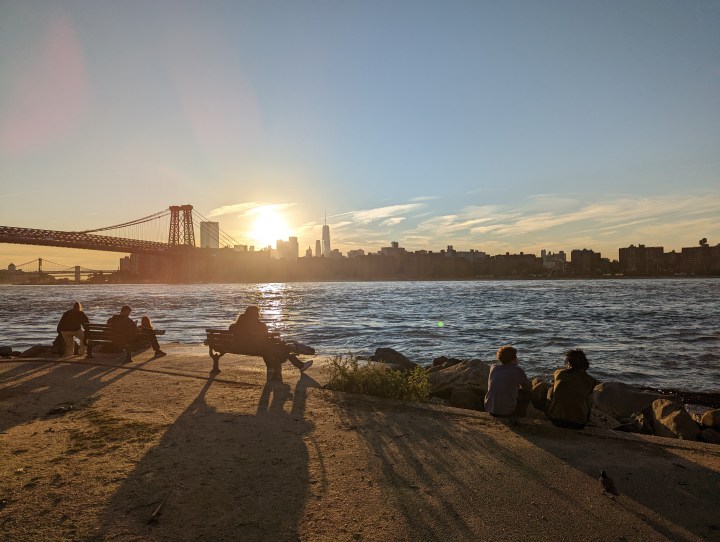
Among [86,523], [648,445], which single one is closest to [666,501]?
[648,445]

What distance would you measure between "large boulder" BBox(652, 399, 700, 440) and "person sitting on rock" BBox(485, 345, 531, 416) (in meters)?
2.63

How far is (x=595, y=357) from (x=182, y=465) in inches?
612

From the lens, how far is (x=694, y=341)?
20.9m

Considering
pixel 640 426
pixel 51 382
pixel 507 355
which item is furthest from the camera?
pixel 51 382

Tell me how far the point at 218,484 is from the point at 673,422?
21.4 feet

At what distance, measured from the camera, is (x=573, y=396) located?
5895 mm

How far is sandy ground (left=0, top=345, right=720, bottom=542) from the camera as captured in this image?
3754mm

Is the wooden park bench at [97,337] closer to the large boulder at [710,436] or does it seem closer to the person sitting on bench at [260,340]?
the person sitting on bench at [260,340]

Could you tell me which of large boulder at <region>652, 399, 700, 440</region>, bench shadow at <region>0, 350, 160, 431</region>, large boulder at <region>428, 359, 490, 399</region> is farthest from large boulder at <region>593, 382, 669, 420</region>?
bench shadow at <region>0, 350, 160, 431</region>

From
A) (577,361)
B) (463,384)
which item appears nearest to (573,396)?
(577,361)

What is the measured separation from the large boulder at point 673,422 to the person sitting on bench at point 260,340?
617 cm

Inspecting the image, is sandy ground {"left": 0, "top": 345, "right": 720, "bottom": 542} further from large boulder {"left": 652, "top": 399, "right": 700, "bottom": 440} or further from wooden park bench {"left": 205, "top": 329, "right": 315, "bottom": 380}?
large boulder {"left": 652, "top": 399, "right": 700, "bottom": 440}

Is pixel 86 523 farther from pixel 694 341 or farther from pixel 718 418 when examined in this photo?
pixel 694 341

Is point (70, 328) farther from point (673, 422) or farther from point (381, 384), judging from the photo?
point (673, 422)
